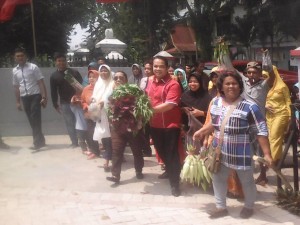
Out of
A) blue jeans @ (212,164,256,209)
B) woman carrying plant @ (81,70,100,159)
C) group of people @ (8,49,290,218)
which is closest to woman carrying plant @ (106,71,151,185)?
group of people @ (8,49,290,218)

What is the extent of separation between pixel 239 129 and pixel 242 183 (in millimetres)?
621

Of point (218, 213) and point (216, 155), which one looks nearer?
point (216, 155)

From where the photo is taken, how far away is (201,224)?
4145 millimetres

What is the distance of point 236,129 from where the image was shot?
3967mm

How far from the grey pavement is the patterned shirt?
0.64 meters

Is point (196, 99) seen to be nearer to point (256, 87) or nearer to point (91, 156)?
point (256, 87)

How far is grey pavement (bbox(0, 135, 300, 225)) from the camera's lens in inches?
170

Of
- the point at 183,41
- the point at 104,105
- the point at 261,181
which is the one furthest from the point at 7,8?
the point at 183,41

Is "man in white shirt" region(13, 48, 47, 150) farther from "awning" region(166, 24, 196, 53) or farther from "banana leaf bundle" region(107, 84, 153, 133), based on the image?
"awning" region(166, 24, 196, 53)

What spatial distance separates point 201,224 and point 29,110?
15.1ft

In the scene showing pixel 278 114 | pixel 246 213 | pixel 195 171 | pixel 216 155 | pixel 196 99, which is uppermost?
pixel 196 99

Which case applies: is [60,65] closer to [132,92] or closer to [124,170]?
[124,170]

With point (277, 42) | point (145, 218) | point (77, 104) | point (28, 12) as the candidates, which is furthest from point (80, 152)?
point (277, 42)

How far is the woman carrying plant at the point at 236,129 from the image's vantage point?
12.9ft
